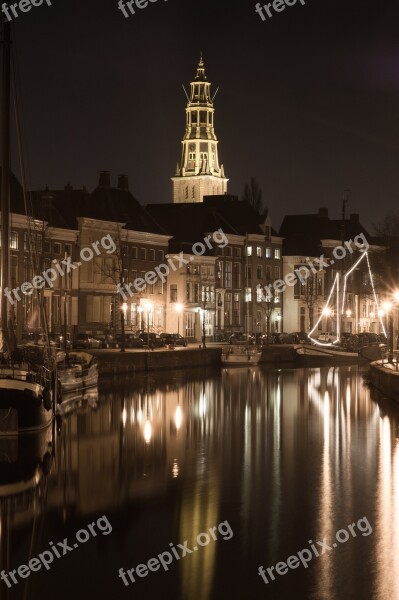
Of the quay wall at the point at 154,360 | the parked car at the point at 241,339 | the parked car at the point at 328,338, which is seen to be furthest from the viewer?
the parked car at the point at 328,338

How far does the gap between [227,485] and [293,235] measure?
9904 cm

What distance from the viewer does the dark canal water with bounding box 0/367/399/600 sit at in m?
21.2

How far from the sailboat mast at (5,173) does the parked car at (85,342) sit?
35286mm

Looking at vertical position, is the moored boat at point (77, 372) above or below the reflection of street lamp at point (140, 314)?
below

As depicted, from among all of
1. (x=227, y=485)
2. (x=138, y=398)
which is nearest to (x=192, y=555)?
(x=227, y=485)

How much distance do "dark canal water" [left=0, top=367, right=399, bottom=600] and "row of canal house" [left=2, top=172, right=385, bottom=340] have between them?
27610mm

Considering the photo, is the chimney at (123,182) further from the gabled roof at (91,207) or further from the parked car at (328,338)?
the parked car at (328,338)

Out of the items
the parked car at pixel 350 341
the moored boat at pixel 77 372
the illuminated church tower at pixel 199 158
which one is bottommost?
the moored boat at pixel 77 372

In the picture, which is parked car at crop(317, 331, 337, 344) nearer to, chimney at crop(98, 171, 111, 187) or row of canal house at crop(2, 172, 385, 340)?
row of canal house at crop(2, 172, 385, 340)

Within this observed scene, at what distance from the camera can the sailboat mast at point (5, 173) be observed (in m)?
36.9

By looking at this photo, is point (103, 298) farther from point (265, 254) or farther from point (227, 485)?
point (227, 485)

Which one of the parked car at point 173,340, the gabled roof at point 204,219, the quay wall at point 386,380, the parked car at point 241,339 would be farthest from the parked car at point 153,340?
the quay wall at point 386,380

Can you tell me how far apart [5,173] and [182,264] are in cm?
6741

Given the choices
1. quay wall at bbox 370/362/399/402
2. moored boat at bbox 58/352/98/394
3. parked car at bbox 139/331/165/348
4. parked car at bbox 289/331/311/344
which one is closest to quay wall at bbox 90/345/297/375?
parked car at bbox 139/331/165/348
